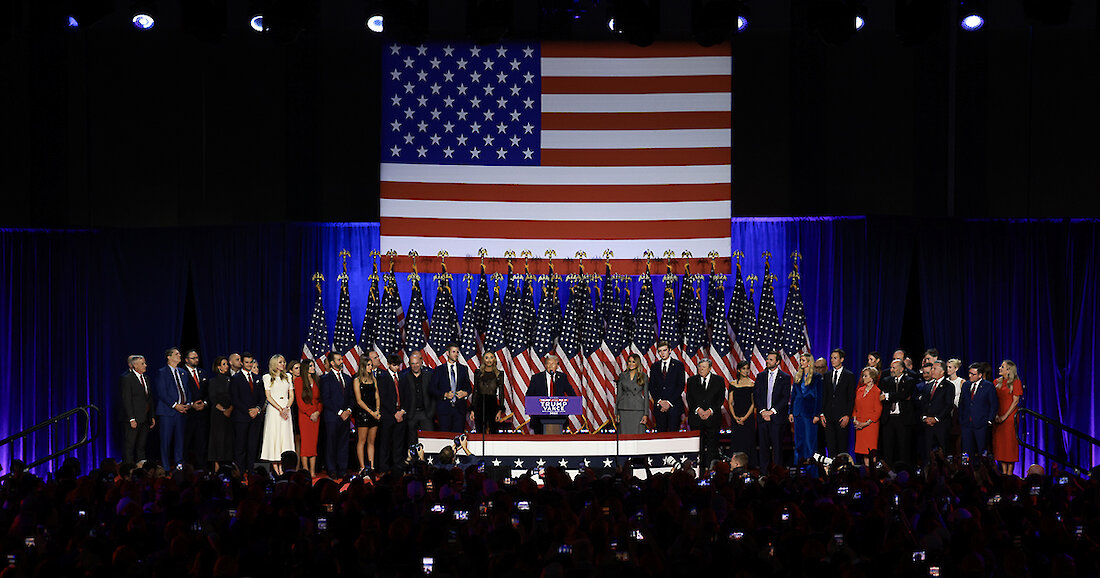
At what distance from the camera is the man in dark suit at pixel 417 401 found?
621 inches

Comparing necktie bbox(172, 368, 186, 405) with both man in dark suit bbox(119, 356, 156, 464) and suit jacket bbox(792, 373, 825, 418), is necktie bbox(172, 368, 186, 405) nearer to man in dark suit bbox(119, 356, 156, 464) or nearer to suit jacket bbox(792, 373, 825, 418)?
man in dark suit bbox(119, 356, 156, 464)

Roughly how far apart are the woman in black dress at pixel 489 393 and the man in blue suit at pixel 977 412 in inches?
234

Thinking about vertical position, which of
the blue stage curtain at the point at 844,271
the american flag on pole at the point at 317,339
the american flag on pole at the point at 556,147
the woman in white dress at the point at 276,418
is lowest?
the woman in white dress at the point at 276,418

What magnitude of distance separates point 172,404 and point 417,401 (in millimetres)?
3188

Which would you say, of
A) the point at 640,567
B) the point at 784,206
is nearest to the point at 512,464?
the point at 784,206

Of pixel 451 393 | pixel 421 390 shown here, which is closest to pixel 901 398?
pixel 451 393

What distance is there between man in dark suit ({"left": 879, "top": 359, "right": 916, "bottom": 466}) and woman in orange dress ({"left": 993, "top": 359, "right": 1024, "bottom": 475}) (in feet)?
3.38

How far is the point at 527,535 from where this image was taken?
703 cm

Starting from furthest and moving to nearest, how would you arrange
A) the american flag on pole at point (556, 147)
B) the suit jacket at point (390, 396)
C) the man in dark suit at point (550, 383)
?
the american flag on pole at point (556, 147)
the man in dark suit at point (550, 383)
the suit jacket at point (390, 396)

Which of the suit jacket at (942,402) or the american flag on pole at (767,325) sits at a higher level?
the american flag on pole at (767,325)

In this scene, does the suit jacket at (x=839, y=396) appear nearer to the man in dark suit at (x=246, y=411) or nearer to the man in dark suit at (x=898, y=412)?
the man in dark suit at (x=898, y=412)

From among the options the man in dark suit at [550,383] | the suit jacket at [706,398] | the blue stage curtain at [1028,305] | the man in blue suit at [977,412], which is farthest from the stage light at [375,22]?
the man in blue suit at [977,412]

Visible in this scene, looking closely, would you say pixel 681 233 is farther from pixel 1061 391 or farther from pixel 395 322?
pixel 1061 391

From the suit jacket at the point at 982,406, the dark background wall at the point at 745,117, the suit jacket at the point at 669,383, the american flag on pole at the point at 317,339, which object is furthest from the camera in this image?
the dark background wall at the point at 745,117
